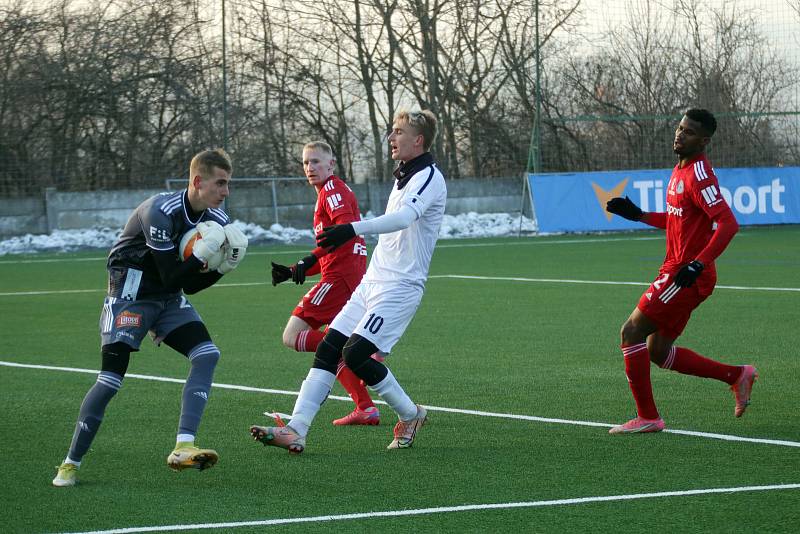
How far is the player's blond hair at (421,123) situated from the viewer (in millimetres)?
7043

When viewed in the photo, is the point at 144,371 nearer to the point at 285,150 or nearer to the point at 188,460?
the point at 188,460

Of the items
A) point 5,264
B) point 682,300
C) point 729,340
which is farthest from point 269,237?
point 682,300

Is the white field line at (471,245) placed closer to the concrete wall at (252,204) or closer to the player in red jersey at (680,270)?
the concrete wall at (252,204)

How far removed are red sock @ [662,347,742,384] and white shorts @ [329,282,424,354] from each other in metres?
1.82

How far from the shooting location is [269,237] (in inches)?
1192

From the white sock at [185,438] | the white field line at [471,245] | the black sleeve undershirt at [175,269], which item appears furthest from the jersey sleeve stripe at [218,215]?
the white field line at [471,245]

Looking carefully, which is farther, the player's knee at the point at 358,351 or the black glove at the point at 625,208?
the black glove at the point at 625,208

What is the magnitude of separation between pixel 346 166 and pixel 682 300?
27.7 m

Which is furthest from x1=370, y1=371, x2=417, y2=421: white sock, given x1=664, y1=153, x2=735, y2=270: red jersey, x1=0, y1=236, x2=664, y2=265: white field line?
x1=0, y1=236, x2=664, y2=265: white field line

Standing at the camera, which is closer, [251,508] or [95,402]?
[251,508]

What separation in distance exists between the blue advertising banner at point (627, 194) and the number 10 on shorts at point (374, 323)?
2341 cm

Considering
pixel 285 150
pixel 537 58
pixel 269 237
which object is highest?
pixel 537 58

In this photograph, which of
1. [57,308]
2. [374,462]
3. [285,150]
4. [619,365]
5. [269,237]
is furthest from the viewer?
[285,150]

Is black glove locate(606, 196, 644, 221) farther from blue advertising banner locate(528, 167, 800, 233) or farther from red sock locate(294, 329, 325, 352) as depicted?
blue advertising banner locate(528, 167, 800, 233)
